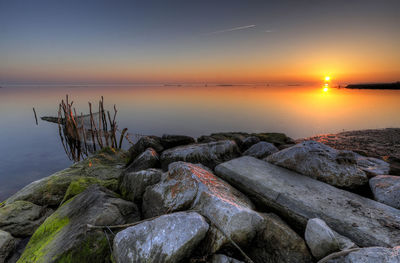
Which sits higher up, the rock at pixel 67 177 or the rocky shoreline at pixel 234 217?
the rocky shoreline at pixel 234 217

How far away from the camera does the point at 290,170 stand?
429 cm

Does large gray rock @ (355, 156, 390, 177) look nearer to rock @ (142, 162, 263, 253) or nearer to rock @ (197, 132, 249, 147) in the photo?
rock @ (142, 162, 263, 253)

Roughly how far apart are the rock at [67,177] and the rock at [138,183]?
259 centimetres

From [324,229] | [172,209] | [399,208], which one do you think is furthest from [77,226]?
[399,208]

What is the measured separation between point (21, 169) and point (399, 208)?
53.6 feet

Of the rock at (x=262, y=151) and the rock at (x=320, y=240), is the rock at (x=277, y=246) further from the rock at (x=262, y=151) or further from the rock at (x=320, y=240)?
the rock at (x=262, y=151)

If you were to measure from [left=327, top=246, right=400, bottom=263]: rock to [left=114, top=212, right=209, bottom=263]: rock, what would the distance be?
5.49 ft

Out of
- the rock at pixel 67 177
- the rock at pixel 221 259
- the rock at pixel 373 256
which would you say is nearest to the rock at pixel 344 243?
the rock at pixel 373 256

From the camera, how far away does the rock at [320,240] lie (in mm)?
2340

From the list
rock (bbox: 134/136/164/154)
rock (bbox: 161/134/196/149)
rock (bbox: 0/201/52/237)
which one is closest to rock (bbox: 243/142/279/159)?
rock (bbox: 161/134/196/149)

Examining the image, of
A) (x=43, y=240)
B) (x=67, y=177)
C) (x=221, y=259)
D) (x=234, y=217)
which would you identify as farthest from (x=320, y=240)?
(x=67, y=177)

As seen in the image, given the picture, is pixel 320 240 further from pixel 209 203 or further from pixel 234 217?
pixel 209 203

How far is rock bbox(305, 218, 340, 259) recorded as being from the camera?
234 centimetres

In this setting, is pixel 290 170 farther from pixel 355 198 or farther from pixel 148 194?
pixel 148 194
